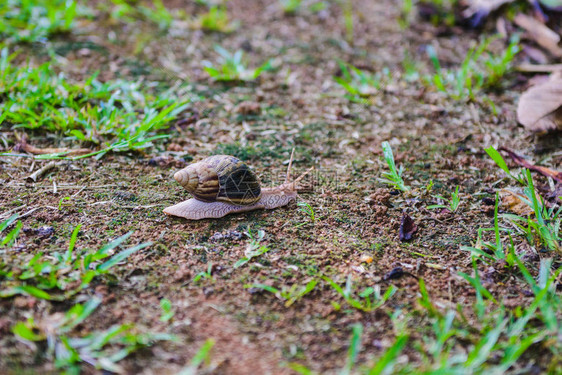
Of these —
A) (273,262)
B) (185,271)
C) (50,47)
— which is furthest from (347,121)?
(50,47)

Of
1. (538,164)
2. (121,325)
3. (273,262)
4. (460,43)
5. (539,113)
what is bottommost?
(121,325)

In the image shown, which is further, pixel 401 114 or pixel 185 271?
pixel 401 114

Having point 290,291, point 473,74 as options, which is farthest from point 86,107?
point 473,74

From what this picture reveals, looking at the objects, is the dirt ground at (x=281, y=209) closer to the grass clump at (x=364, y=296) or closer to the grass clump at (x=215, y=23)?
the grass clump at (x=364, y=296)

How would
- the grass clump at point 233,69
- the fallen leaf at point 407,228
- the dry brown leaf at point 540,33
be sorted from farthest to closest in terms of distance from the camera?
the dry brown leaf at point 540,33, the grass clump at point 233,69, the fallen leaf at point 407,228

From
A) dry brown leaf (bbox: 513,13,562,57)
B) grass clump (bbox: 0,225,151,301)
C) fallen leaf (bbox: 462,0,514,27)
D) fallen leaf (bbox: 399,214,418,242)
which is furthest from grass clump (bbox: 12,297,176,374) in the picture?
fallen leaf (bbox: 462,0,514,27)

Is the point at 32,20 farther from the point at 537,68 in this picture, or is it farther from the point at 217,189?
the point at 537,68

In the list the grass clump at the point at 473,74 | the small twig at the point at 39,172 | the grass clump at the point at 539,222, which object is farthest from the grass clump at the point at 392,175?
the small twig at the point at 39,172

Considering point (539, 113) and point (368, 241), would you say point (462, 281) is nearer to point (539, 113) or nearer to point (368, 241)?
point (368, 241)
